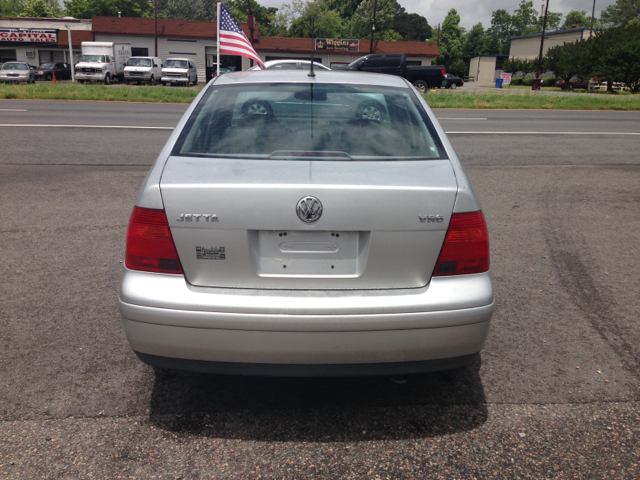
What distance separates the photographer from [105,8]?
291 ft

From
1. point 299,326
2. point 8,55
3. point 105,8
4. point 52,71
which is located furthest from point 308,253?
point 105,8

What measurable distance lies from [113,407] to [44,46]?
63883mm

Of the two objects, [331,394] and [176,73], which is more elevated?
[176,73]

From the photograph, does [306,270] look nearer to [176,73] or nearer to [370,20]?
[176,73]

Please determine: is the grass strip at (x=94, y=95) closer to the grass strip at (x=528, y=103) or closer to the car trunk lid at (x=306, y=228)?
the grass strip at (x=528, y=103)

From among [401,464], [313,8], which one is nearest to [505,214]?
[401,464]

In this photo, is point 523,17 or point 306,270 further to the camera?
point 523,17

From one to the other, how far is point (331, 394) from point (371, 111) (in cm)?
159

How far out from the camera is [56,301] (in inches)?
165

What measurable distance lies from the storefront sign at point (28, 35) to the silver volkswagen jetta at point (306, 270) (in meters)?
62.1

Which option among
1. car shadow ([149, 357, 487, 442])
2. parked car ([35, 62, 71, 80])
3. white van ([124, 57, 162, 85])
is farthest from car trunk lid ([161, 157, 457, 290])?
parked car ([35, 62, 71, 80])

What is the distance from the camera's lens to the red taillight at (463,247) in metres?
2.58

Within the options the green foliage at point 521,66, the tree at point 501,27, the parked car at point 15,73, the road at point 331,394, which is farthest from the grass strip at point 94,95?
the tree at point 501,27

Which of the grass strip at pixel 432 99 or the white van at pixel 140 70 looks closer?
the grass strip at pixel 432 99
